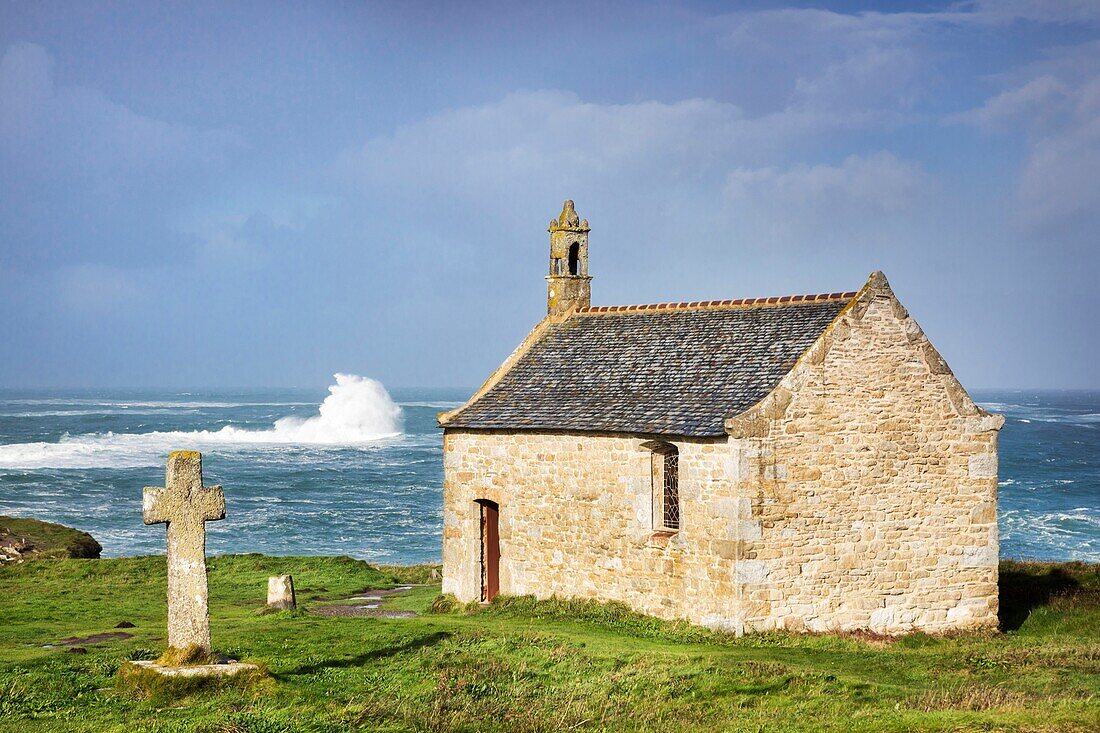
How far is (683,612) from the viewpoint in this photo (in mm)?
19750

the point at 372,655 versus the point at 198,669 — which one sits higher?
the point at 198,669

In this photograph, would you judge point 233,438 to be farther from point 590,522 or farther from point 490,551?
point 590,522

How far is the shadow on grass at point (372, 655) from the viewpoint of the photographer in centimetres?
1436

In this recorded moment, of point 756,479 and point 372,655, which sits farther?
point 756,479

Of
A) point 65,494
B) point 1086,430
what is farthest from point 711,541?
point 1086,430

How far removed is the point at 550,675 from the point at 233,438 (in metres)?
102

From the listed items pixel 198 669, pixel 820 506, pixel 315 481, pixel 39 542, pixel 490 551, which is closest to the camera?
pixel 198 669

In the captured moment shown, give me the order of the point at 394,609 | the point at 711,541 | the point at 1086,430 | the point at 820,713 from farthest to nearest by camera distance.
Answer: the point at 1086,430 → the point at 394,609 → the point at 711,541 → the point at 820,713

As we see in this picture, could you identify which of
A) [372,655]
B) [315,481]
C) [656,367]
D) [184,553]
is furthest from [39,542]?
[315,481]

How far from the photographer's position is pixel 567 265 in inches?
1054

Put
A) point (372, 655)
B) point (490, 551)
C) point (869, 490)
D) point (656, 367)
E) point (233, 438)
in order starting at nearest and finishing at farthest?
1. point (372, 655)
2. point (869, 490)
3. point (656, 367)
4. point (490, 551)
5. point (233, 438)

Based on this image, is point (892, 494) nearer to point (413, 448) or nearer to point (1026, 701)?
point (1026, 701)

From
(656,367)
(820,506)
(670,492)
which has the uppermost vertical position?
(656,367)

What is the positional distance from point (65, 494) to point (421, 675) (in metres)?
51.7
